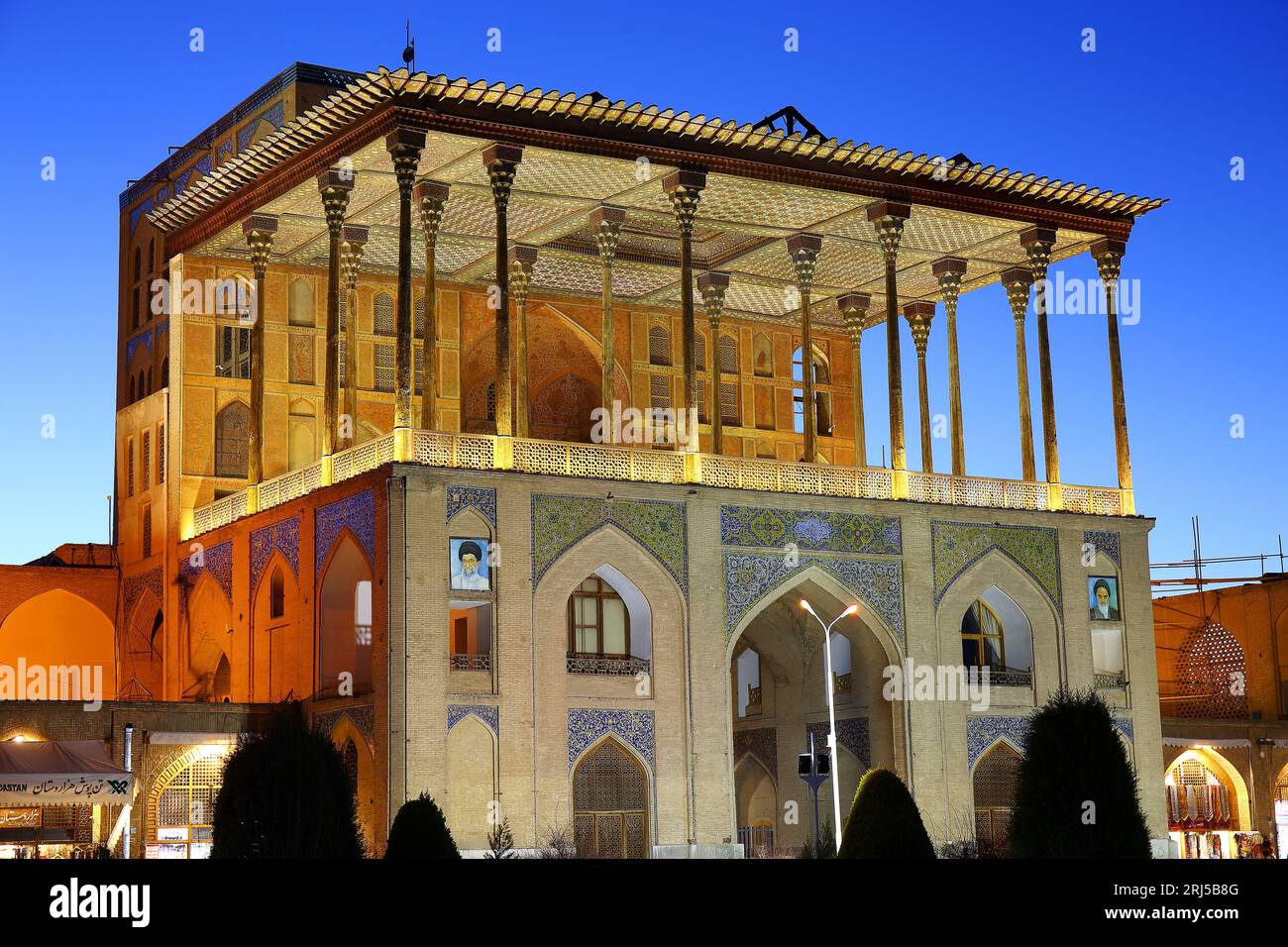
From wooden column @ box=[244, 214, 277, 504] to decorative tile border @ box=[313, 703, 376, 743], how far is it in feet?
15.2

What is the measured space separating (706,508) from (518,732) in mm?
4776

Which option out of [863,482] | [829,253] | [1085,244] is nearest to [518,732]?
[863,482]

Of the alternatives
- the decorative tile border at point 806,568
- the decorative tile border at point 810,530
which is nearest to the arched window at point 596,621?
the decorative tile border at point 806,568

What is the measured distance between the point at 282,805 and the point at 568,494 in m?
12.1

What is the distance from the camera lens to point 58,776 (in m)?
25.0

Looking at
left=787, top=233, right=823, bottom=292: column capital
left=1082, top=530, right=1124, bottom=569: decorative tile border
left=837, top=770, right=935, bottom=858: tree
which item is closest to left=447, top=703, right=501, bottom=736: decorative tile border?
left=837, top=770, right=935, bottom=858: tree

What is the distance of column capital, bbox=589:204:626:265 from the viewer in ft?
101

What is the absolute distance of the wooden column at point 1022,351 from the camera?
3328cm

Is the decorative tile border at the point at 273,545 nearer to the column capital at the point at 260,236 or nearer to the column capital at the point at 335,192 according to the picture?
the column capital at the point at 260,236

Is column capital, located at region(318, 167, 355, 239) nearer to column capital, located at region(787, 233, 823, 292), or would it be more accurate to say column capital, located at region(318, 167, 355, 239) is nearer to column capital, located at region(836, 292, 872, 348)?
column capital, located at region(787, 233, 823, 292)

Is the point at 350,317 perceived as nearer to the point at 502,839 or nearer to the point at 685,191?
the point at 685,191

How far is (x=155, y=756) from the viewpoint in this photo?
27438mm

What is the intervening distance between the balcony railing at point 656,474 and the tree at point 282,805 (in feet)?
33.5
